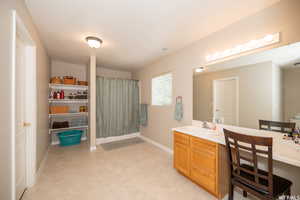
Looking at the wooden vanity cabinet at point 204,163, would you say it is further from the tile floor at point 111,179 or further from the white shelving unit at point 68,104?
the white shelving unit at point 68,104

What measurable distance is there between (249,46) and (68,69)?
182 inches

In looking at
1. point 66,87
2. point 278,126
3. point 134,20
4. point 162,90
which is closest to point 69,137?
point 66,87

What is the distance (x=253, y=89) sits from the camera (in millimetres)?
1672

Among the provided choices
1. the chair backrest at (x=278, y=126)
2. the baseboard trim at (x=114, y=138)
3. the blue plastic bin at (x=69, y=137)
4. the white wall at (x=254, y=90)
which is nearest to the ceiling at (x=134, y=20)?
the white wall at (x=254, y=90)

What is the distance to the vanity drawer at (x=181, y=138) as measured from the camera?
2.01 m

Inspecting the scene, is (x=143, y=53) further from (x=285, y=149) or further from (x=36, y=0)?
(x=285, y=149)

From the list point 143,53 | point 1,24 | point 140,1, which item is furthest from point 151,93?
point 1,24

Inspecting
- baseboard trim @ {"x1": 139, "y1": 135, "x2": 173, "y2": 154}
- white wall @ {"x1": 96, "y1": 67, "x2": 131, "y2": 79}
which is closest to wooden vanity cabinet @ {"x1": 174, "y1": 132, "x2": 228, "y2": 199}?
baseboard trim @ {"x1": 139, "y1": 135, "x2": 173, "y2": 154}

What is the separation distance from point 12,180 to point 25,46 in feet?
5.99

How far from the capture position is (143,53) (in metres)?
3.12

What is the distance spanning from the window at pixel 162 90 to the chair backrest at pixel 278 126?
1.97 m

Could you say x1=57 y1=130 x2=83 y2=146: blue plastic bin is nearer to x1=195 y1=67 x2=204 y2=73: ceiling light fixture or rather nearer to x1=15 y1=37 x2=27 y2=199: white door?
x1=15 y1=37 x2=27 y2=199: white door

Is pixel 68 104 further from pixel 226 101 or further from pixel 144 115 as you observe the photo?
pixel 226 101

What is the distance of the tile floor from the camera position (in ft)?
5.53
